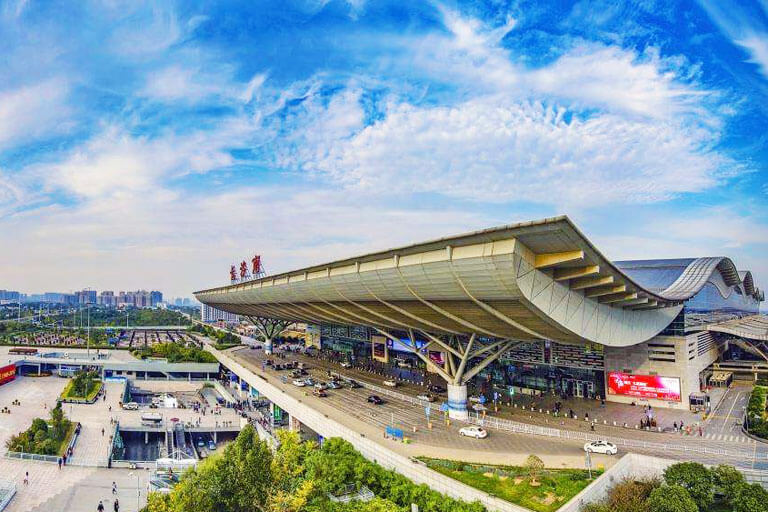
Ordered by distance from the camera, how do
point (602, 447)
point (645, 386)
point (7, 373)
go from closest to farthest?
point (602, 447), point (645, 386), point (7, 373)

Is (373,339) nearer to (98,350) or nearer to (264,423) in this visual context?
(264,423)

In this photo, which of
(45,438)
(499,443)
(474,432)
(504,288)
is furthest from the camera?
(45,438)

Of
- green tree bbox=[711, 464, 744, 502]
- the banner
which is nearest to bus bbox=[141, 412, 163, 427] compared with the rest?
the banner

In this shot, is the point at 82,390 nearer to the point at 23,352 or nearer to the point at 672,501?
the point at 23,352

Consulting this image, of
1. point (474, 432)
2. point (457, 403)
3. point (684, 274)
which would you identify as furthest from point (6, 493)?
point (684, 274)

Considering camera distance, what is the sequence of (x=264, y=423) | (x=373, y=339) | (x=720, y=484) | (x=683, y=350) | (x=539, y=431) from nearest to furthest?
(x=720, y=484) < (x=539, y=431) < (x=683, y=350) < (x=264, y=423) < (x=373, y=339)

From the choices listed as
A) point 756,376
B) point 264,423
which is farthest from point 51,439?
point 756,376
